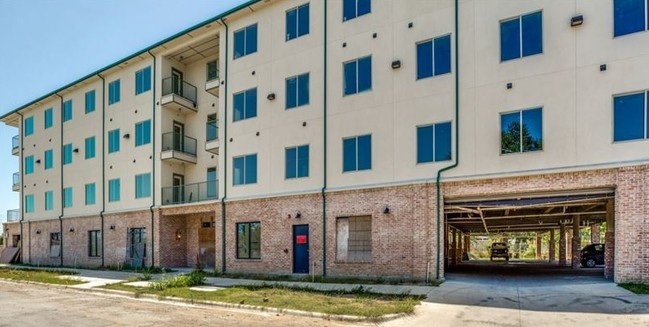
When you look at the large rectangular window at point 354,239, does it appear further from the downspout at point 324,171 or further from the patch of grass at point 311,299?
the patch of grass at point 311,299

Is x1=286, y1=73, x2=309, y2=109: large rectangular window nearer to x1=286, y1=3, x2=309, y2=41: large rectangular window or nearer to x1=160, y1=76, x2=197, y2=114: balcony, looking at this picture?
x1=286, y1=3, x2=309, y2=41: large rectangular window

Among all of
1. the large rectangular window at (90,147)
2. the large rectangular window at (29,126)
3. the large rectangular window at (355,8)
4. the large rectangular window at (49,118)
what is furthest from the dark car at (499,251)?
the large rectangular window at (29,126)

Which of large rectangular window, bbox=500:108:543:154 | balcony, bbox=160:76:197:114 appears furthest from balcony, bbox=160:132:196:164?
large rectangular window, bbox=500:108:543:154

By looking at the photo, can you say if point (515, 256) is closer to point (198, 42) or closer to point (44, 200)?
point (198, 42)

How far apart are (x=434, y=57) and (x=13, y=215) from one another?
128 ft

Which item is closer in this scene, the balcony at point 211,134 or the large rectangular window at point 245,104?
the large rectangular window at point 245,104

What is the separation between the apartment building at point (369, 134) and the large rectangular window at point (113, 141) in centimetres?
11

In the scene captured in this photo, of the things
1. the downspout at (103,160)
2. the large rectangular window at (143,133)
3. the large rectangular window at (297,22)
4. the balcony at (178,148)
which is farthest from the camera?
the downspout at (103,160)

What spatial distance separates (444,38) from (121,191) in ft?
72.5

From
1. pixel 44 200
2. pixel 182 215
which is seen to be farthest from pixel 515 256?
pixel 44 200

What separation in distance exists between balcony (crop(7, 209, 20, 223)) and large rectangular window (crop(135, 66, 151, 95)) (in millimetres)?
19161

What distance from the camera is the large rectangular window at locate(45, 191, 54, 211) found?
114 feet

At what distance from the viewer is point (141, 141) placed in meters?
28.5

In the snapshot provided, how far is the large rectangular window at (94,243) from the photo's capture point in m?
30.6
